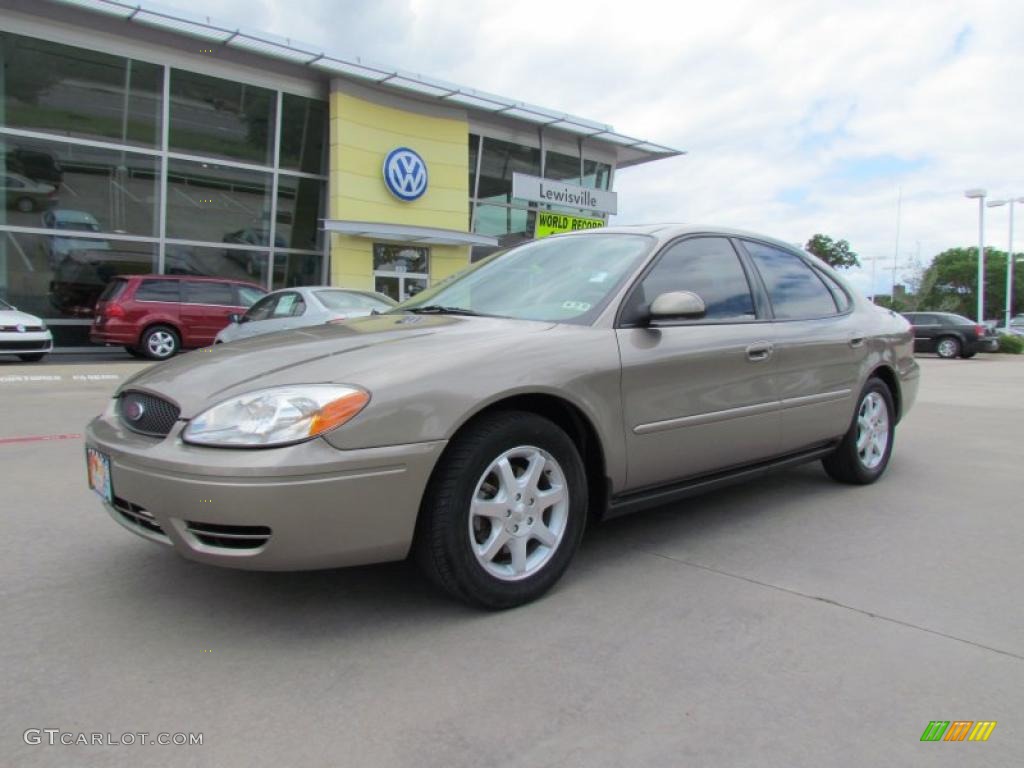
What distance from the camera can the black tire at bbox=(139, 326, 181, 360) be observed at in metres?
14.0

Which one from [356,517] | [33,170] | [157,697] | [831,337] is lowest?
[157,697]

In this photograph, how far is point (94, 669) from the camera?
2.29 meters

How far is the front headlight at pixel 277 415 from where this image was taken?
7.70 ft

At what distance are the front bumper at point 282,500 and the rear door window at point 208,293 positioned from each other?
517 inches

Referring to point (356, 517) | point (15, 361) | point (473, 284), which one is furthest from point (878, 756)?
point (15, 361)

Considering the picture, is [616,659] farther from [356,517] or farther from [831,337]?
[831,337]

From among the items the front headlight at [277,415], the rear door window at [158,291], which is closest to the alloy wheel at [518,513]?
the front headlight at [277,415]

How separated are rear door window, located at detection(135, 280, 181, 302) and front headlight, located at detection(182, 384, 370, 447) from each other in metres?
13.0

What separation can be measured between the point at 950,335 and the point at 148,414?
2475 centimetres

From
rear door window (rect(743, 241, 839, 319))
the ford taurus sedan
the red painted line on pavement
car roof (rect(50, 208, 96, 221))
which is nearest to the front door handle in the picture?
the ford taurus sedan

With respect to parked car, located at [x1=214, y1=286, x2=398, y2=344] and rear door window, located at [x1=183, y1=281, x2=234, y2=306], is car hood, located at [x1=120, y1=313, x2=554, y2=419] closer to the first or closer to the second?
parked car, located at [x1=214, y1=286, x2=398, y2=344]

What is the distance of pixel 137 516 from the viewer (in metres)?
2.60

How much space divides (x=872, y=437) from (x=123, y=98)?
55.9 ft

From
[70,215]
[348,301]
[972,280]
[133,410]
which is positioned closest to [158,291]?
[70,215]
